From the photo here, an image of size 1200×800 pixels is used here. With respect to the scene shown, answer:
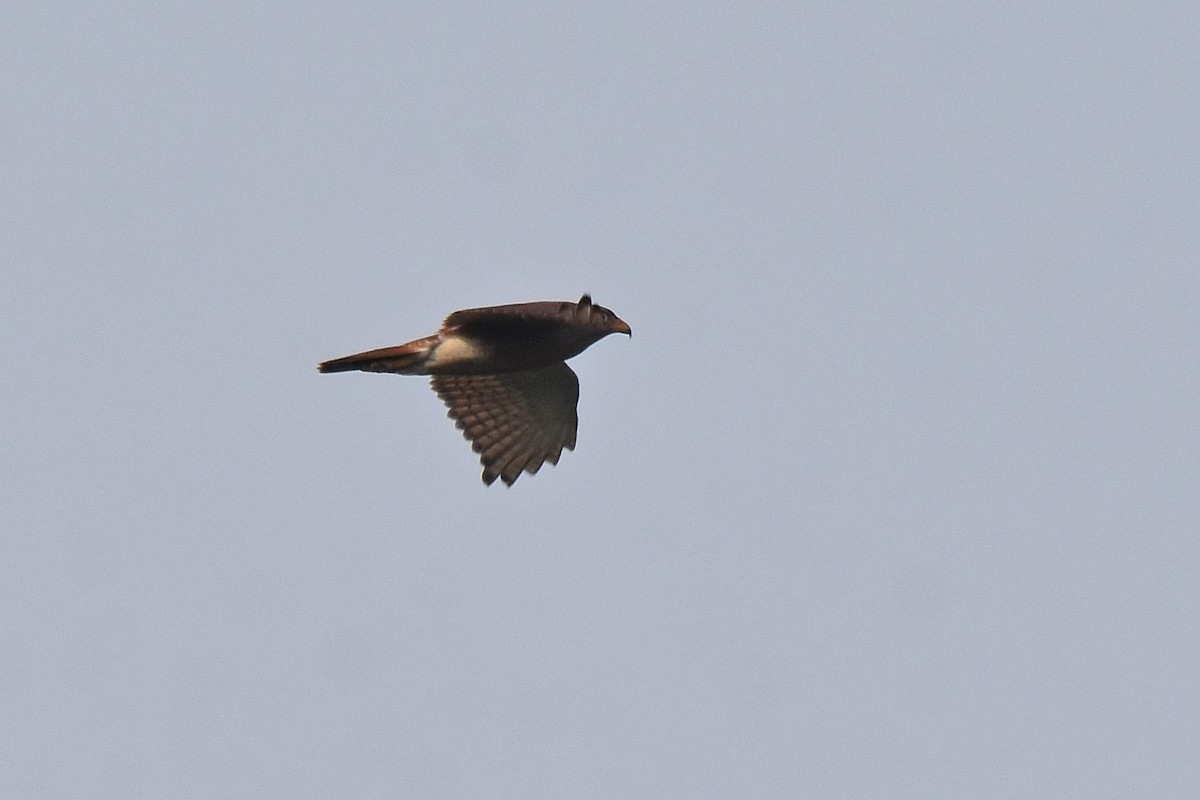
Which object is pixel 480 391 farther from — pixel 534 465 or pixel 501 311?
Answer: pixel 501 311

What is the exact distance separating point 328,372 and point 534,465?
2.62 meters

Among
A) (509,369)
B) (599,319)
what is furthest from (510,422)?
(599,319)

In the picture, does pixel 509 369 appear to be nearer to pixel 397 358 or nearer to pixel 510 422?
pixel 397 358

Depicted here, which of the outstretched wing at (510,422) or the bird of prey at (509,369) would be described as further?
the outstretched wing at (510,422)

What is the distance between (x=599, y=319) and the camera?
51.2 feet

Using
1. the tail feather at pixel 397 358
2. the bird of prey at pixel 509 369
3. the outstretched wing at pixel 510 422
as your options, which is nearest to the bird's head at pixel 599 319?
the bird of prey at pixel 509 369

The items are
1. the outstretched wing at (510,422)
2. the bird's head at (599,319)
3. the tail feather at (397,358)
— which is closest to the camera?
the bird's head at (599,319)

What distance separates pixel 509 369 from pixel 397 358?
3.10 ft

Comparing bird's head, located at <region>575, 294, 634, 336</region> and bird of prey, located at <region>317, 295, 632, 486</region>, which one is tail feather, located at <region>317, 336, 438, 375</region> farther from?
bird's head, located at <region>575, 294, 634, 336</region>

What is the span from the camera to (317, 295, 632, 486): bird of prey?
1576 centimetres

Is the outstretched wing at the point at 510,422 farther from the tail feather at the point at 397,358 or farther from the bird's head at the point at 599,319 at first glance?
the bird's head at the point at 599,319

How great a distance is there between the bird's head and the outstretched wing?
228 centimetres

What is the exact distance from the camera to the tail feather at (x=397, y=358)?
16.4m

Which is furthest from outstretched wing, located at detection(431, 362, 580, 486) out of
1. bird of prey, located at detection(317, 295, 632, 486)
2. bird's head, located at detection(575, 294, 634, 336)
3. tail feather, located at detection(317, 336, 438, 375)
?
bird's head, located at detection(575, 294, 634, 336)
